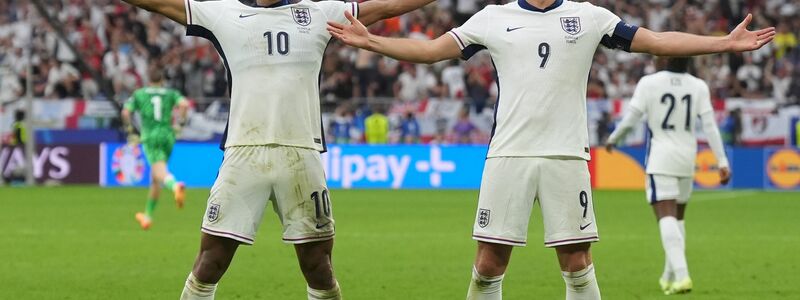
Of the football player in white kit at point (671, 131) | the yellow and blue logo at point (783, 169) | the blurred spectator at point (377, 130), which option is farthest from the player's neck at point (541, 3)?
the blurred spectator at point (377, 130)

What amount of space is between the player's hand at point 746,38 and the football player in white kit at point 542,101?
0.03 m

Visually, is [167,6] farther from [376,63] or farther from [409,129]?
[376,63]

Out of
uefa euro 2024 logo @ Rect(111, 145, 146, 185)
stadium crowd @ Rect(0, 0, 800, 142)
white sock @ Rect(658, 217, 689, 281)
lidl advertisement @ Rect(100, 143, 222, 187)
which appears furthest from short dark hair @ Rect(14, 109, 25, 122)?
white sock @ Rect(658, 217, 689, 281)

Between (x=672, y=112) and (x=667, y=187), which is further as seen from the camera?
(x=672, y=112)

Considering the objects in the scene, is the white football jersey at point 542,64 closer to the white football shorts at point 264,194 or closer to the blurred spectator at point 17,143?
the white football shorts at point 264,194

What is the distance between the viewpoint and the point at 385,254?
49.5 ft

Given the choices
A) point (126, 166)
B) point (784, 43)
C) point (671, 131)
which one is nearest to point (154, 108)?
point (671, 131)

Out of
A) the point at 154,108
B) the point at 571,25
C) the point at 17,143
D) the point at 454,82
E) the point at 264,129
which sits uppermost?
the point at 571,25

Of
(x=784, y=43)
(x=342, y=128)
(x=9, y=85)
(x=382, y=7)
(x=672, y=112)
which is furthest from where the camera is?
(x=784, y=43)

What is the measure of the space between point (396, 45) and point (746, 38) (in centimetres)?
192

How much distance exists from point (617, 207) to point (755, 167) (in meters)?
7.12

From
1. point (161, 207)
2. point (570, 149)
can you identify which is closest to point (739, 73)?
point (161, 207)

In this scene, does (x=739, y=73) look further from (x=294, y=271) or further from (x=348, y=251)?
(x=294, y=271)

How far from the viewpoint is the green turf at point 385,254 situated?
38.5 ft
